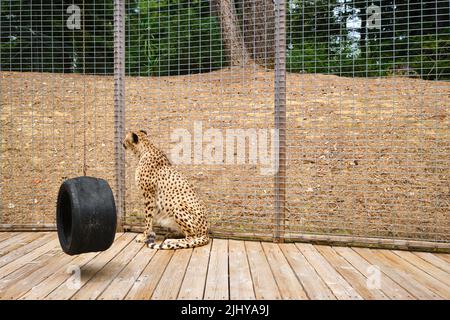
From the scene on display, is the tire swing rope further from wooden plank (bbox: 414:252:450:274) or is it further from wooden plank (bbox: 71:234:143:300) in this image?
wooden plank (bbox: 414:252:450:274)

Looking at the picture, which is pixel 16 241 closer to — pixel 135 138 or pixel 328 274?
pixel 135 138

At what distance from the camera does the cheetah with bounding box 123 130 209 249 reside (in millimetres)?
4094

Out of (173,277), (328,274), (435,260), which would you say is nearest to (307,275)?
(328,274)

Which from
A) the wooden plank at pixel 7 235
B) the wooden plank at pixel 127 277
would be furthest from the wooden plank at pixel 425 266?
the wooden plank at pixel 7 235

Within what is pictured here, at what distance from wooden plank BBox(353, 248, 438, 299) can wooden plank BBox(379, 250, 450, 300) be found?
0.04 m

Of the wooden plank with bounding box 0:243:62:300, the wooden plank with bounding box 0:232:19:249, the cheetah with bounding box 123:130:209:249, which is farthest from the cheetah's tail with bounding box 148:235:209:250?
the wooden plank with bounding box 0:232:19:249

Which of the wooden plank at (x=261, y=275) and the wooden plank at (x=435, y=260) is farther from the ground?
the wooden plank at (x=261, y=275)

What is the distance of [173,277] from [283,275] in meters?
0.82

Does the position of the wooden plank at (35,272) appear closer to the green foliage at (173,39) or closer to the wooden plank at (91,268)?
the wooden plank at (91,268)

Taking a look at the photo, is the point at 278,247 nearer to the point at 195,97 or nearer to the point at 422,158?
the point at 422,158

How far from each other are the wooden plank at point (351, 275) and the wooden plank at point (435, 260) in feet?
2.41

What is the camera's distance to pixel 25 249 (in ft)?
12.7

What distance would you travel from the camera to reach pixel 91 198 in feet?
9.55

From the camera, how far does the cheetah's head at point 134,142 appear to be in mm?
4461
